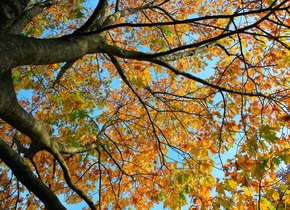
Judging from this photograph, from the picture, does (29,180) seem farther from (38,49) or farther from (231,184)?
(231,184)

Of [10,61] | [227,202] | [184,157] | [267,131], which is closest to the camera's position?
[10,61]

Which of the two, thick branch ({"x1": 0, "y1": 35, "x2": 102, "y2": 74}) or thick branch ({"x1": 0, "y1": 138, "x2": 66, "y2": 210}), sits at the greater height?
thick branch ({"x1": 0, "y1": 35, "x2": 102, "y2": 74})

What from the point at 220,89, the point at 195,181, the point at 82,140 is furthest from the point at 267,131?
the point at 82,140

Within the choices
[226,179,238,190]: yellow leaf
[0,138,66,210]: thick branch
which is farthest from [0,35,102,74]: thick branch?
[226,179,238,190]: yellow leaf

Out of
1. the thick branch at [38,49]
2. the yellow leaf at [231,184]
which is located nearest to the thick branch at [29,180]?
the thick branch at [38,49]

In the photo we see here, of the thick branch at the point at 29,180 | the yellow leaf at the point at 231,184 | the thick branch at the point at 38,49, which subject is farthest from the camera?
the yellow leaf at the point at 231,184

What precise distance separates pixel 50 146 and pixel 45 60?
1408mm

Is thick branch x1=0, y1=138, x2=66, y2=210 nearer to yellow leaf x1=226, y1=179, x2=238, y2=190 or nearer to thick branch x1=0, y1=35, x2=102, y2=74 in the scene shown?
thick branch x1=0, y1=35, x2=102, y2=74

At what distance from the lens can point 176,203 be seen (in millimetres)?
4594

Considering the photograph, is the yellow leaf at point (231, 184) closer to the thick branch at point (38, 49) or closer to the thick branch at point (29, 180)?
the thick branch at point (29, 180)

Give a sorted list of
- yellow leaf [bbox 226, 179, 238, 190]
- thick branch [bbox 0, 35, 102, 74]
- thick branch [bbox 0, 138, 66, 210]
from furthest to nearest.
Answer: yellow leaf [bbox 226, 179, 238, 190]
thick branch [bbox 0, 138, 66, 210]
thick branch [bbox 0, 35, 102, 74]

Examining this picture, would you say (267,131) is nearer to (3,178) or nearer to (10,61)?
(10,61)

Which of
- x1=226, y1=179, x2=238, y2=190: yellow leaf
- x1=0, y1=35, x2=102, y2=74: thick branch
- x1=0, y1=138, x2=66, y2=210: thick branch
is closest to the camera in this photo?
x1=0, y1=35, x2=102, y2=74: thick branch

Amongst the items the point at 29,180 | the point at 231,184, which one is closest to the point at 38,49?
the point at 29,180
